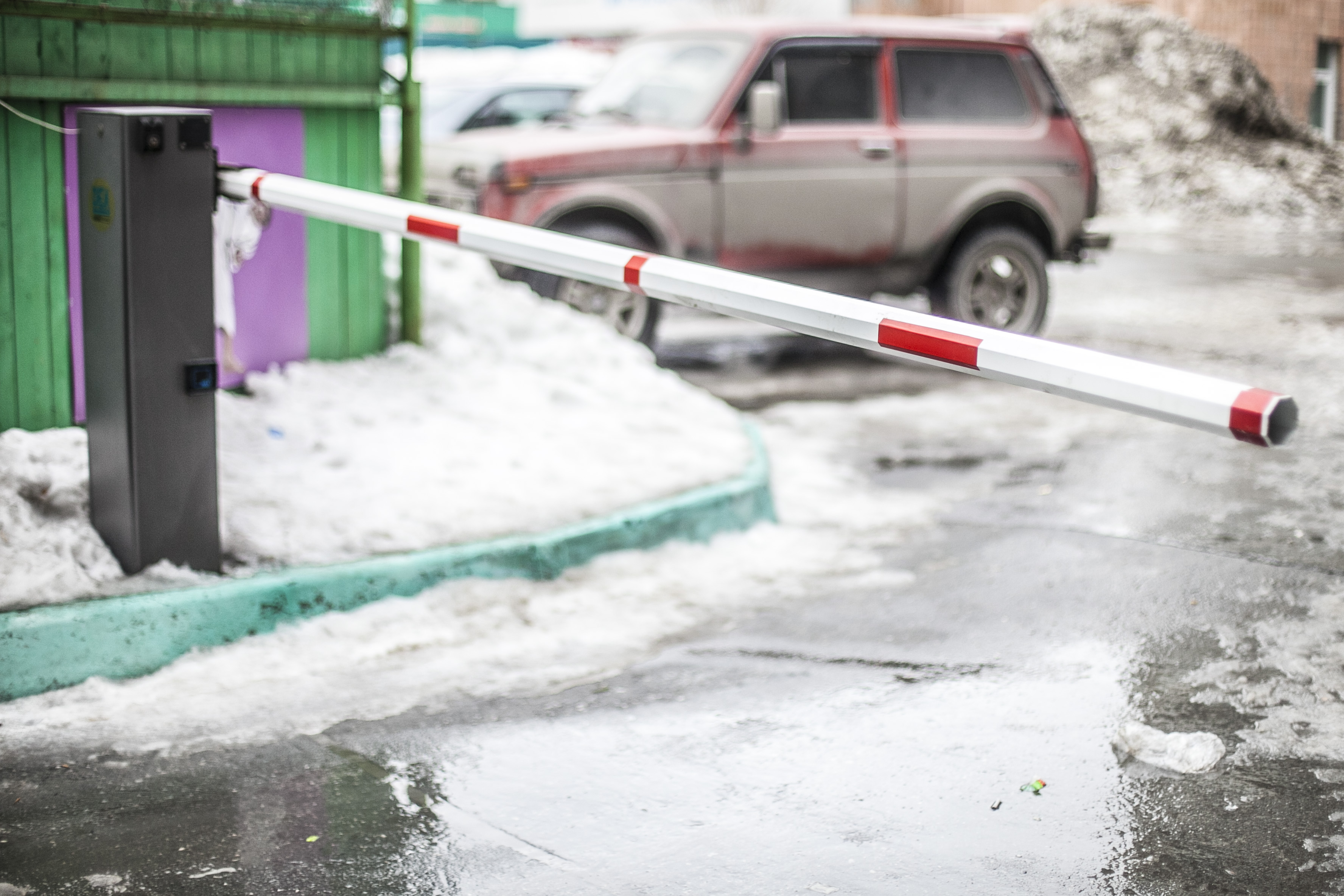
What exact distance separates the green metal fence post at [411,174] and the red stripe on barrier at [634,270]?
2.62 metres

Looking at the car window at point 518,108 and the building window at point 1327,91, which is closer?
the car window at point 518,108

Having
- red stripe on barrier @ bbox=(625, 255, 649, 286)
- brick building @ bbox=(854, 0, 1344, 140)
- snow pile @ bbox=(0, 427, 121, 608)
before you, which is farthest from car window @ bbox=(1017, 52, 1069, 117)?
brick building @ bbox=(854, 0, 1344, 140)

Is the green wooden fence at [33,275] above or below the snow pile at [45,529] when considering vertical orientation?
above

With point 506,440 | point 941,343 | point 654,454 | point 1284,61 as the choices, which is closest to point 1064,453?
point 654,454

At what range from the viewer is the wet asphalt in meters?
3.20

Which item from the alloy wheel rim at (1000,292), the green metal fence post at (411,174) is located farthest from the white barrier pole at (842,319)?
the alloy wheel rim at (1000,292)

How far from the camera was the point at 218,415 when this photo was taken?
18.6 ft

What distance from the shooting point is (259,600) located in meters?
4.41

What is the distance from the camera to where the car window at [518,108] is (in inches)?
532

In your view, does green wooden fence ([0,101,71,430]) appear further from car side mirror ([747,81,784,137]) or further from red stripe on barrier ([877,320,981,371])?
car side mirror ([747,81,784,137])

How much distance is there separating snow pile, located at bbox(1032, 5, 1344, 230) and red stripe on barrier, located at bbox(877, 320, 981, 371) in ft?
69.2

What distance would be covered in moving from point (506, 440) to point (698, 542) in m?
0.93

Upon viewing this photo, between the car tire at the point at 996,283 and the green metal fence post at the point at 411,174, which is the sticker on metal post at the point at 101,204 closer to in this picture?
the green metal fence post at the point at 411,174

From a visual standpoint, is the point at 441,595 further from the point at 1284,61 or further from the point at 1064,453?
the point at 1284,61
